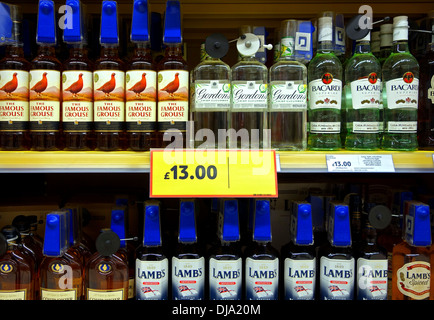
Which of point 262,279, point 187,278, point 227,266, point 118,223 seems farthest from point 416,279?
point 118,223

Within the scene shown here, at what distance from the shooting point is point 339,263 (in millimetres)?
1087

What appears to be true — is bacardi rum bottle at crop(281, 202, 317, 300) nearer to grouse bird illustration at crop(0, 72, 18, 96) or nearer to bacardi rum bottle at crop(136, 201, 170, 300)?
bacardi rum bottle at crop(136, 201, 170, 300)

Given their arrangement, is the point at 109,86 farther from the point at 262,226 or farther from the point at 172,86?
the point at 262,226

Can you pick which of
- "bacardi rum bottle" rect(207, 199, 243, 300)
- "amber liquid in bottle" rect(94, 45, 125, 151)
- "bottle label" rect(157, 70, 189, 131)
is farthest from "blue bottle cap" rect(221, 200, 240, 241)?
"amber liquid in bottle" rect(94, 45, 125, 151)

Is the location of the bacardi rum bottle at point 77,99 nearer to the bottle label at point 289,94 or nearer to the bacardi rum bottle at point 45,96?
the bacardi rum bottle at point 45,96

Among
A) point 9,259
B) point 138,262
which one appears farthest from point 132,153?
point 9,259

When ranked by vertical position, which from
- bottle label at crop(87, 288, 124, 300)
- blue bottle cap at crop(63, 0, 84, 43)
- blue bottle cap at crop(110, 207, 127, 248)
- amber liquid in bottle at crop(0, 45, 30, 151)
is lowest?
bottle label at crop(87, 288, 124, 300)

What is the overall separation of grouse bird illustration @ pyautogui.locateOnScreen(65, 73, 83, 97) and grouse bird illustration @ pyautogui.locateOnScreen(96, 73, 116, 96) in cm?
5

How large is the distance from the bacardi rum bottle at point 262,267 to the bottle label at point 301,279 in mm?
42

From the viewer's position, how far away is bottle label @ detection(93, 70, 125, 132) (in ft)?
3.49

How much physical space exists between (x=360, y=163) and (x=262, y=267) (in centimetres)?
39

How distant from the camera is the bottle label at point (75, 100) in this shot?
107cm

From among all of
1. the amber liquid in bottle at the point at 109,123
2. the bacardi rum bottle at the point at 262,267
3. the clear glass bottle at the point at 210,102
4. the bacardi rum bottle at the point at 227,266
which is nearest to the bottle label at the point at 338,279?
the bacardi rum bottle at the point at 262,267

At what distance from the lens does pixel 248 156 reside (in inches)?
38.5
